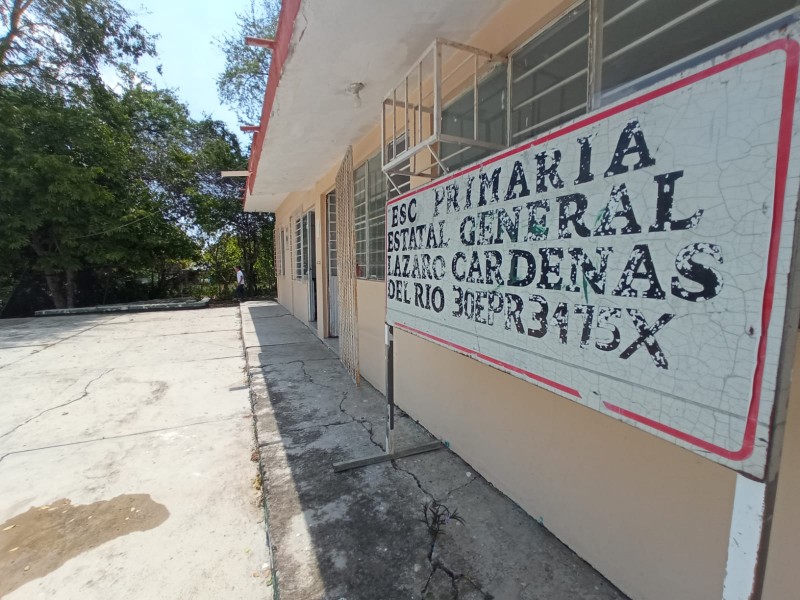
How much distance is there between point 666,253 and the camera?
2.98 ft

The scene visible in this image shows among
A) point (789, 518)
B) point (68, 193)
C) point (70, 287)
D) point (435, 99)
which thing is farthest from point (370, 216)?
point (70, 287)

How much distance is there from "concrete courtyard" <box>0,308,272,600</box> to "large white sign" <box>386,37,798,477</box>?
5.93 ft

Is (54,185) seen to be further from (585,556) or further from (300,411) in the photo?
(585,556)

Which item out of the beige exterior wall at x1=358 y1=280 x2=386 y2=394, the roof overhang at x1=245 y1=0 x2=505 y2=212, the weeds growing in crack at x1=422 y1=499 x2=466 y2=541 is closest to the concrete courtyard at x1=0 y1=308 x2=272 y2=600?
the weeds growing in crack at x1=422 y1=499 x2=466 y2=541

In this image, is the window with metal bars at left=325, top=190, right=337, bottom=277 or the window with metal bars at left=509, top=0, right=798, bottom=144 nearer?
the window with metal bars at left=509, top=0, right=798, bottom=144

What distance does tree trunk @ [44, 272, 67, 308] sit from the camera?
11.5 metres

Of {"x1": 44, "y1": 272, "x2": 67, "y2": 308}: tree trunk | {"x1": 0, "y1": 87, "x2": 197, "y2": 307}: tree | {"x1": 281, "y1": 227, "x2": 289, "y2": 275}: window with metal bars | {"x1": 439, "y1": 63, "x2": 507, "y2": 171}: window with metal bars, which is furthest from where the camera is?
{"x1": 281, "y1": 227, "x2": 289, "y2": 275}: window with metal bars

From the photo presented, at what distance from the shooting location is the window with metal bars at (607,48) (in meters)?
1.34

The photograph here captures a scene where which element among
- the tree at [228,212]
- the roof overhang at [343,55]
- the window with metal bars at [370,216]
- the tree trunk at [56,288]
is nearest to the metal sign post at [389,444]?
the window with metal bars at [370,216]

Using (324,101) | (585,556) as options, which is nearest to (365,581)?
(585,556)

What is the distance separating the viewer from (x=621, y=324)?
3.36 feet

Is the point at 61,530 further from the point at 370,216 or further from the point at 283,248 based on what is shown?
the point at 283,248

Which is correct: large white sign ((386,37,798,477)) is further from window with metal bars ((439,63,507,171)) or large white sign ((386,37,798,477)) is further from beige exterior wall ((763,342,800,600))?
window with metal bars ((439,63,507,171))

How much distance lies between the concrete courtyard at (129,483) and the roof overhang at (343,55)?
9.52 ft
